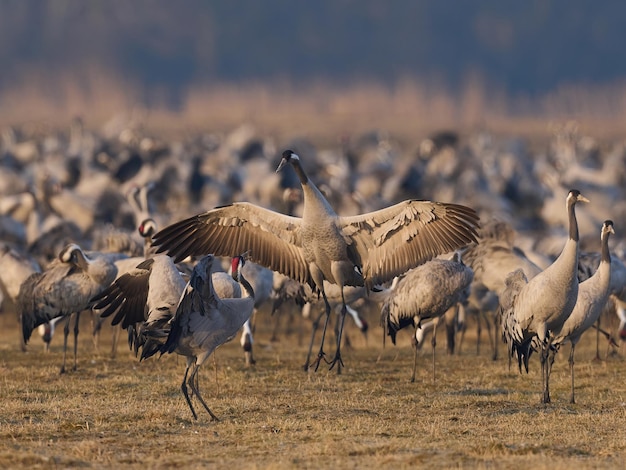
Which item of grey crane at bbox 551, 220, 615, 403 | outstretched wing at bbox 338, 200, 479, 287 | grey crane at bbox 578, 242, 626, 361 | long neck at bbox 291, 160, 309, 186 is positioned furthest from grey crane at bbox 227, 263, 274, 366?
grey crane at bbox 551, 220, 615, 403

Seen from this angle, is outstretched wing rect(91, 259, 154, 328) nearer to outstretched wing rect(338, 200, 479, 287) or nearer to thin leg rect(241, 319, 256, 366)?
outstretched wing rect(338, 200, 479, 287)

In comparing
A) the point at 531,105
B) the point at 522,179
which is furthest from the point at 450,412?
the point at 531,105

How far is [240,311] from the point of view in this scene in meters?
10.5

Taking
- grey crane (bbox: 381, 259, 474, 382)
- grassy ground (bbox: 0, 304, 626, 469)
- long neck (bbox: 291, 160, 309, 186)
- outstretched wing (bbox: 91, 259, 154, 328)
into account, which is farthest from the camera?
grey crane (bbox: 381, 259, 474, 382)

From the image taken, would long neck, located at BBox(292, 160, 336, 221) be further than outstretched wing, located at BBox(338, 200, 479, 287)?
Yes

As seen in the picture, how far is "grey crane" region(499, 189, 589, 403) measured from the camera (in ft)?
36.2

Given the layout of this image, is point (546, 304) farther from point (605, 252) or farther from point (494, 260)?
point (494, 260)

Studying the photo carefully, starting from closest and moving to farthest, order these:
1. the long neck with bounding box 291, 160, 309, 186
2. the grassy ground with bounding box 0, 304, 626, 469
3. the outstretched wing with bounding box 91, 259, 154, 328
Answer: the grassy ground with bounding box 0, 304, 626, 469
the outstretched wing with bounding box 91, 259, 154, 328
the long neck with bounding box 291, 160, 309, 186

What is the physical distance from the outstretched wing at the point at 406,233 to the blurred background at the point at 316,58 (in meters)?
117

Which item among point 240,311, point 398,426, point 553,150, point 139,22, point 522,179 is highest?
point 139,22

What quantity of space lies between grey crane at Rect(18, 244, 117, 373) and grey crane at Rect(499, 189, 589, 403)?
427 cm

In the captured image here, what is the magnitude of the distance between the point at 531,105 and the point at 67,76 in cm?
5394

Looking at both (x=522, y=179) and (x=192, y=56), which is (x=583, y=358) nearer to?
(x=522, y=179)

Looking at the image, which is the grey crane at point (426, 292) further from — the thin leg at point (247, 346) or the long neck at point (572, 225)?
the long neck at point (572, 225)
